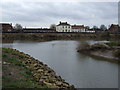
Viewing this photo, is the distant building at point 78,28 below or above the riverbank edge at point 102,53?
above

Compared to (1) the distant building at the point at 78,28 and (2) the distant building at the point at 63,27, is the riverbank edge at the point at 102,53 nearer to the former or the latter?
(2) the distant building at the point at 63,27

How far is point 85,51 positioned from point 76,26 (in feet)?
267

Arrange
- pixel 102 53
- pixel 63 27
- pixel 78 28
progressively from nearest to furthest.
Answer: pixel 102 53 → pixel 63 27 → pixel 78 28

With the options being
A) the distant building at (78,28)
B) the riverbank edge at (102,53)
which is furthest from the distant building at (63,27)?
the riverbank edge at (102,53)

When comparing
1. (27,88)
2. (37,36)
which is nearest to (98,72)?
(27,88)

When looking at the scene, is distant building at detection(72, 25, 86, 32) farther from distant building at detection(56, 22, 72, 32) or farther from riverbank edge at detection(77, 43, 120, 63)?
riverbank edge at detection(77, 43, 120, 63)

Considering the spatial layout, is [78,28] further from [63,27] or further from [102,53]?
[102,53]

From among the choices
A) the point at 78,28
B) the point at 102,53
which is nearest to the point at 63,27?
the point at 78,28

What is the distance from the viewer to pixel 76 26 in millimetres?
105688

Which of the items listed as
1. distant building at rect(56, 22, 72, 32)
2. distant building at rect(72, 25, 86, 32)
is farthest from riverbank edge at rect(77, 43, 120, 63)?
distant building at rect(72, 25, 86, 32)

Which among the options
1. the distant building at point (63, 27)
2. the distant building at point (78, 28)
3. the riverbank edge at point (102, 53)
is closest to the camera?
the riverbank edge at point (102, 53)

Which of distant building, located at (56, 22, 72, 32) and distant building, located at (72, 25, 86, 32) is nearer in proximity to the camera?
distant building, located at (56, 22, 72, 32)

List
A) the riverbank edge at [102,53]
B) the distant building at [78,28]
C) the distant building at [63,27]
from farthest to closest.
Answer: the distant building at [78,28]
the distant building at [63,27]
the riverbank edge at [102,53]

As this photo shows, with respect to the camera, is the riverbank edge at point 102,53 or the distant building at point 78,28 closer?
the riverbank edge at point 102,53
